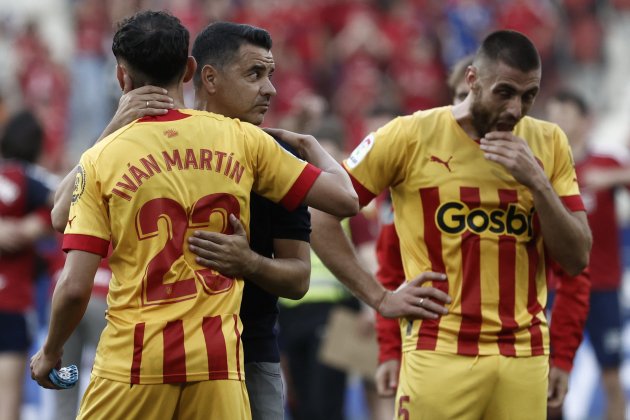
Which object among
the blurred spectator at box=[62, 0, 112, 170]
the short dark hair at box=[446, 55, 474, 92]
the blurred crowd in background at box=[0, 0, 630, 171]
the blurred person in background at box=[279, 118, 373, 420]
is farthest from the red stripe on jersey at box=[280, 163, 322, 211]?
the blurred spectator at box=[62, 0, 112, 170]

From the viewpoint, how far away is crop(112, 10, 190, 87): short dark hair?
418cm

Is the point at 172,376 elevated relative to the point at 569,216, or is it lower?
lower

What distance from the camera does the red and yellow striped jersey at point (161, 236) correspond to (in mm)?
4066

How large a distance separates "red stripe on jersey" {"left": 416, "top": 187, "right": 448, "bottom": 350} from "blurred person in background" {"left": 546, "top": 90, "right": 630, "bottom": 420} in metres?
4.25

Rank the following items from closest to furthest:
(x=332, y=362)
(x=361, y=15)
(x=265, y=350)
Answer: (x=265, y=350)
(x=332, y=362)
(x=361, y=15)

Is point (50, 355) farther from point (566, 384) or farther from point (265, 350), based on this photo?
point (566, 384)

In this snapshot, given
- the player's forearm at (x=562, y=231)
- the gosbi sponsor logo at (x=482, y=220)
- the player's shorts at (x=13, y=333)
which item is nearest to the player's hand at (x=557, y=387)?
the player's forearm at (x=562, y=231)

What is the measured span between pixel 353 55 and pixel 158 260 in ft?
41.0

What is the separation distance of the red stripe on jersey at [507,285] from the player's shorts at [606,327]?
170 inches

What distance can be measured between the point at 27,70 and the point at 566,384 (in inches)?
542

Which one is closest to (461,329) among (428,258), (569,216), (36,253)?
(428,258)

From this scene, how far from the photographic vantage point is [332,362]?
8.35m

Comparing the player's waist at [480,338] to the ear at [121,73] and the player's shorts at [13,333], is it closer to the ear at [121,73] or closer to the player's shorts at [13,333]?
the ear at [121,73]

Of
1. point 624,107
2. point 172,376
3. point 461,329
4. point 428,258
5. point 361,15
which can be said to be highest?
point 361,15
